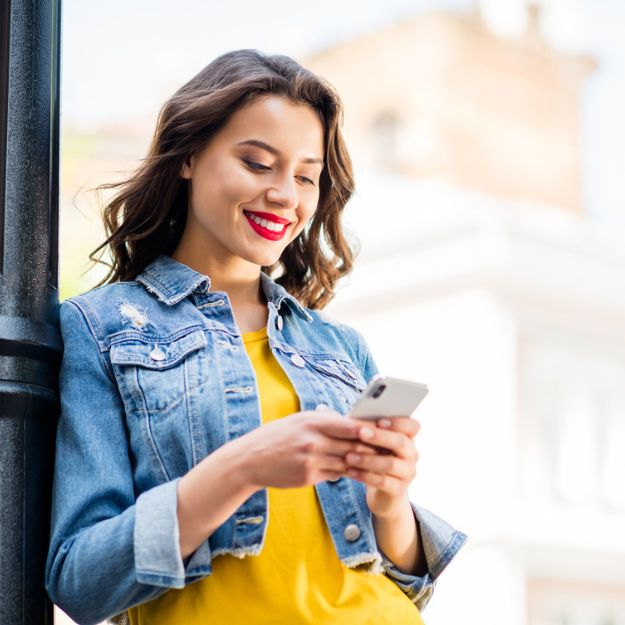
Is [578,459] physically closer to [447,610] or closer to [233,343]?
[447,610]

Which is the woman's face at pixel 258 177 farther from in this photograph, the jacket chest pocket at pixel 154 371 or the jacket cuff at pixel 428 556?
the jacket cuff at pixel 428 556

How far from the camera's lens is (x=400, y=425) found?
1.67 meters

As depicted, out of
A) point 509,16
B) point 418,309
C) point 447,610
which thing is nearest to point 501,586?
point 447,610

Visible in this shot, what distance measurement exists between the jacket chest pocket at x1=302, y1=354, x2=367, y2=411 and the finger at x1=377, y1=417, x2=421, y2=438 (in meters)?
0.32

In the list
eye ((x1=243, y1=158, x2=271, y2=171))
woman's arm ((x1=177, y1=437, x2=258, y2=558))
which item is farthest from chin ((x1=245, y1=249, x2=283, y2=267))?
woman's arm ((x1=177, y1=437, x2=258, y2=558))

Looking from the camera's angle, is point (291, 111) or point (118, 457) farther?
point (291, 111)

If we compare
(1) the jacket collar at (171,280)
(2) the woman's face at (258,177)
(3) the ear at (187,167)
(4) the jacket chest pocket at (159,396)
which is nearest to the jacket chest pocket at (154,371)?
(4) the jacket chest pocket at (159,396)

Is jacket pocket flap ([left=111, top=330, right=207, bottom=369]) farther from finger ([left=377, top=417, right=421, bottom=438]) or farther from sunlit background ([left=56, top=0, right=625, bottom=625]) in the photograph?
sunlit background ([left=56, top=0, right=625, bottom=625])

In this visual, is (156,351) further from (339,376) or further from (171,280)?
(339,376)

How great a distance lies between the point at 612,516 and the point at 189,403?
10.1 meters

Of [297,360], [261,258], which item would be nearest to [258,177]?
[261,258]

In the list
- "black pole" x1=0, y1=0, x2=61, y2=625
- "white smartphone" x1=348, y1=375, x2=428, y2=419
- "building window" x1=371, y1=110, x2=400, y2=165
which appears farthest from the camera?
"building window" x1=371, y1=110, x2=400, y2=165

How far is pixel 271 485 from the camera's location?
1640 mm

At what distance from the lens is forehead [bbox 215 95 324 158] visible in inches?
78.4
